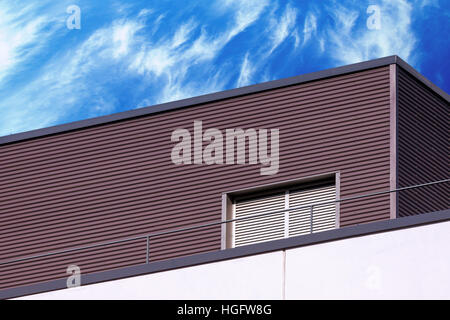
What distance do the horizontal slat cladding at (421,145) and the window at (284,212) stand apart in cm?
174

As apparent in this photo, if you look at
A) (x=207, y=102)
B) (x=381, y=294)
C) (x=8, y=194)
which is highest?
(x=207, y=102)

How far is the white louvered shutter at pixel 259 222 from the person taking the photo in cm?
2773

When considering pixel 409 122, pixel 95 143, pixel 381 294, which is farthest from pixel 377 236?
pixel 95 143

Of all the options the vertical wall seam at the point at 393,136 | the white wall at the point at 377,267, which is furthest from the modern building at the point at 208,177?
the white wall at the point at 377,267

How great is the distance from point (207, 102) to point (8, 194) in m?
5.95

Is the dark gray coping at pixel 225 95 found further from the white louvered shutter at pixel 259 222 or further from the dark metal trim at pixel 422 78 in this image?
the white louvered shutter at pixel 259 222

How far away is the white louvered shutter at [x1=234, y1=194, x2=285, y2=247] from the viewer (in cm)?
2773

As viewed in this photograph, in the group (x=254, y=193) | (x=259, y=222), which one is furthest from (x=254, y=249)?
(x=254, y=193)

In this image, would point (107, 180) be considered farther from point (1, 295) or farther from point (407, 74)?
point (407, 74)

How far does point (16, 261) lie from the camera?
95.9 ft

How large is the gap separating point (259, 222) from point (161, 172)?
305cm

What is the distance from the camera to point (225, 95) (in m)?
29.4

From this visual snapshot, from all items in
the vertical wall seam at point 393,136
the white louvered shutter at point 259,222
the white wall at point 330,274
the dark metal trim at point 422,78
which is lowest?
the white wall at point 330,274

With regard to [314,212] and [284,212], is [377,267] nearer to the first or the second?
[314,212]
